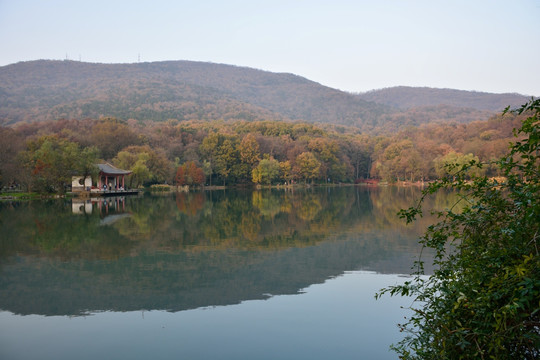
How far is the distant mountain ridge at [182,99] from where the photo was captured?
112000mm

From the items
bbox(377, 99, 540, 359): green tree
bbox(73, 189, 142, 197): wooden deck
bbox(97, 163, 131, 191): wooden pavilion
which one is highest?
bbox(377, 99, 540, 359): green tree

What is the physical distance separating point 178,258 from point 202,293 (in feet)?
10.5

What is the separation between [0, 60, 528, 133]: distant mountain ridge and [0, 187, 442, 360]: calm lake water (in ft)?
292

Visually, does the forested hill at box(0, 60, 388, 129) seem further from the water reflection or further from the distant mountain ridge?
the water reflection

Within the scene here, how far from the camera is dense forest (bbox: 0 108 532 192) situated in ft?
171

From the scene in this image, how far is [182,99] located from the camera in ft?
442

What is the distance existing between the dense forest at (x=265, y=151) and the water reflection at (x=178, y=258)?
24491 mm

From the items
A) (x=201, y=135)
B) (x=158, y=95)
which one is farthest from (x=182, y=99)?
(x=201, y=135)

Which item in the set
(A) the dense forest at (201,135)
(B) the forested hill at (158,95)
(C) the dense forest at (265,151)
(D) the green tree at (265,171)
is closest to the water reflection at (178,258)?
(A) the dense forest at (201,135)

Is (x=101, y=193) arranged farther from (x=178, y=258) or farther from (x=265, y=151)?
(x=265, y=151)

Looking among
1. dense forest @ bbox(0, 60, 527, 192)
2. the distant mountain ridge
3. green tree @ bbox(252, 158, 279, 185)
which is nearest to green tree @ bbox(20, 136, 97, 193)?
dense forest @ bbox(0, 60, 527, 192)

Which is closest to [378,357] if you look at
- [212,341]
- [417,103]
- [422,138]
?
[212,341]

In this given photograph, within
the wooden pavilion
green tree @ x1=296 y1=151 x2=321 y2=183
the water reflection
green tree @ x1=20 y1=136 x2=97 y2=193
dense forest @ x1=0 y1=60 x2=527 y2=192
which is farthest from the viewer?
green tree @ x1=296 y1=151 x2=321 y2=183

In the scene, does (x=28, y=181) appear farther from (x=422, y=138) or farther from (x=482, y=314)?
(x=422, y=138)
